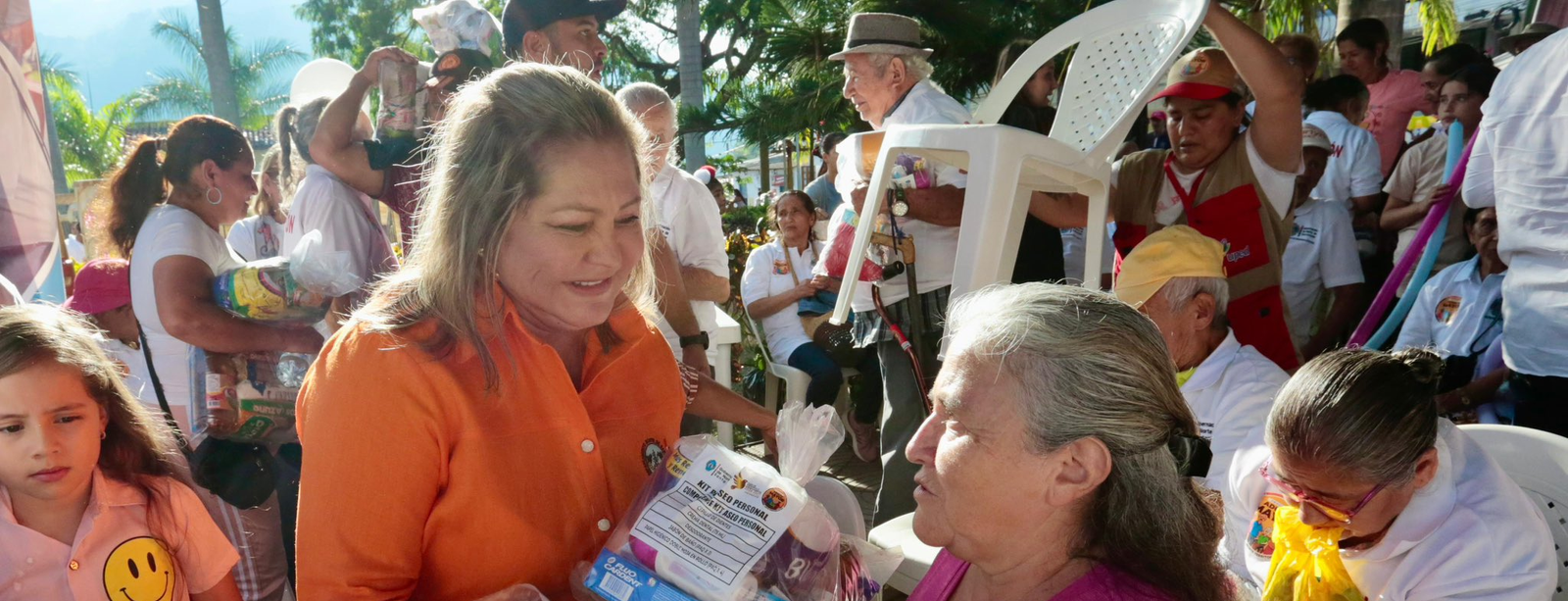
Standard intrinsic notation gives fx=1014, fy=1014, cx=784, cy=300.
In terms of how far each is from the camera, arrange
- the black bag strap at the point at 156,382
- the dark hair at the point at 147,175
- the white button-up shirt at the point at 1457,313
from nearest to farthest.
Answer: the black bag strap at the point at 156,382
the dark hair at the point at 147,175
the white button-up shirt at the point at 1457,313

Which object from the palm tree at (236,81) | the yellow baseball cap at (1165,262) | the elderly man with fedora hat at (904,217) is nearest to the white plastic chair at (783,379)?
the elderly man with fedora hat at (904,217)

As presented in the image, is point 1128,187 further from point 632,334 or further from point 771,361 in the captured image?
point 771,361

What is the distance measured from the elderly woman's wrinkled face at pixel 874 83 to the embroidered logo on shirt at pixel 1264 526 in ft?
7.17

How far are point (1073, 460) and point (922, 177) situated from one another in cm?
198

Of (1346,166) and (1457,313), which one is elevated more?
(1346,166)

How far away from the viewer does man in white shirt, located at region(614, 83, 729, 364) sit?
4.22 meters

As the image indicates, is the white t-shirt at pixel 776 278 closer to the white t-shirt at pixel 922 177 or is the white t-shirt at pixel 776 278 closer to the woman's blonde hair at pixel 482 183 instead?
the white t-shirt at pixel 922 177

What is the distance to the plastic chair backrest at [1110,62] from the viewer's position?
281cm

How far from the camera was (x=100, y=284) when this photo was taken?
11.3ft

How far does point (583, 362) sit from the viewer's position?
6.43 ft

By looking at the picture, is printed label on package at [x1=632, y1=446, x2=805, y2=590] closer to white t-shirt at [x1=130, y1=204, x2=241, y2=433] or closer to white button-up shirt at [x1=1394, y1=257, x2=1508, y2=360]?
white t-shirt at [x1=130, y1=204, x2=241, y2=433]

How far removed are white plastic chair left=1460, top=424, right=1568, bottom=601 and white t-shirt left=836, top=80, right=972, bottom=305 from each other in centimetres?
148

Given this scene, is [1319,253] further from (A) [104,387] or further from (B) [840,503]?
Answer: (A) [104,387]

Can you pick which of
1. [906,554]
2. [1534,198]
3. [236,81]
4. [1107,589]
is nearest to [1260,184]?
[1534,198]
